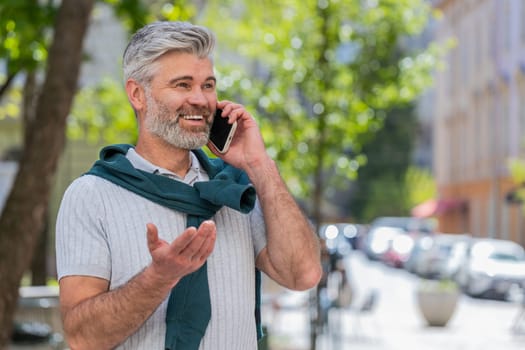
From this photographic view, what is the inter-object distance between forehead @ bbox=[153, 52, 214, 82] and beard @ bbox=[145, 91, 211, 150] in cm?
8

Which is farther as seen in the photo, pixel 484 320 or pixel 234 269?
pixel 484 320

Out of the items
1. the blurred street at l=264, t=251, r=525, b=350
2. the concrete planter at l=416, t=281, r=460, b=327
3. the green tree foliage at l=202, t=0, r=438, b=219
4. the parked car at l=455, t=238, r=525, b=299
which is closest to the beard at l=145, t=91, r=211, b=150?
the green tree foliage at l=202, t=0, r=438, b=219

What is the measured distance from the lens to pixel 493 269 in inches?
1225

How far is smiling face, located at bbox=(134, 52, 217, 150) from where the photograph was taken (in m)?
3.00

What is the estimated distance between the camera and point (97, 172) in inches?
120

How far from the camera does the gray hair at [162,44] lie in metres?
2.98

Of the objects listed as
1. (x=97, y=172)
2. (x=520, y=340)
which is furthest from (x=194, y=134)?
(x=520, y=340)

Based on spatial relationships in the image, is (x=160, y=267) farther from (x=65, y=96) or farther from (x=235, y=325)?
(x=65, y=96)

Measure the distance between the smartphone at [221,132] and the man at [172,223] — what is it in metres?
0.02

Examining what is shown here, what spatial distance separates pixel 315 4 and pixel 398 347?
17.6 feet

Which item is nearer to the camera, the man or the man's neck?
the man

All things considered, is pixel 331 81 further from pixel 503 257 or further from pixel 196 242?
pixel 503 257

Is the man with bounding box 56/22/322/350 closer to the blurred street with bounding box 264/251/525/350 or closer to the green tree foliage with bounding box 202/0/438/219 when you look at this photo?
the green tree foliage with bounding box 202/0/438/219

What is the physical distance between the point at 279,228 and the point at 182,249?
0.52 meters
